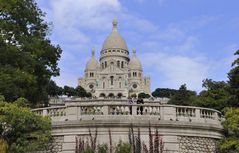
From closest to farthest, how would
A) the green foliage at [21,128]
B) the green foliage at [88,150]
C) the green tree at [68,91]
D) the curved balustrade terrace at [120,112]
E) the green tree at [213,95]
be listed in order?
the green foliage at [21,128] < the green foliage at [88,150] < the curved balustrade terrace at [120,112] < the green tree at [213,95] < the green tree at [68,91]

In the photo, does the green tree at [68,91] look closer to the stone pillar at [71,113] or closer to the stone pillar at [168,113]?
the stone pillar at [71,113]

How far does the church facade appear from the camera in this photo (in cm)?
17662

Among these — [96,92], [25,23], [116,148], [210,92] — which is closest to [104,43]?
[96,92]

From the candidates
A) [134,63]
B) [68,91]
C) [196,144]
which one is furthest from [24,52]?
[134,63]

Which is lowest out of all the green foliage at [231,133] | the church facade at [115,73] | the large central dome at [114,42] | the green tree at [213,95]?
the green foliage at [231,133]

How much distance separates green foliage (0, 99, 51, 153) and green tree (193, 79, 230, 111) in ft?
75.2


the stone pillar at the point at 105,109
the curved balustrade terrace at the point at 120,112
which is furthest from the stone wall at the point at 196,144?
the stone pillar at the point at 105,109

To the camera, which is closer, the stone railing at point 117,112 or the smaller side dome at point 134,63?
the stone railing at point 117,112

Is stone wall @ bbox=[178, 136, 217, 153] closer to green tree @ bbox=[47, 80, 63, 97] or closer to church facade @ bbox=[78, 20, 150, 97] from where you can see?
green tree @ bbox=[47, 80, 63, 97]

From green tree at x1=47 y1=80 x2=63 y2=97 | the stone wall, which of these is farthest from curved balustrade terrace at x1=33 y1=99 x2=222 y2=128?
green tree at x1=47 y1=80 x2=63 y2=97

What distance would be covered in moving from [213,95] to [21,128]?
28.9 metres

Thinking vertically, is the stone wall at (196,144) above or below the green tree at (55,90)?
below

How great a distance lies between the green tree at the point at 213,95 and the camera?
42.9 m

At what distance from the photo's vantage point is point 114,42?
179 metres
